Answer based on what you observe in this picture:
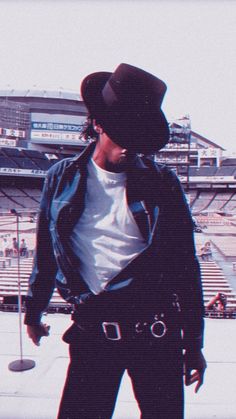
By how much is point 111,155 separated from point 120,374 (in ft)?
2.70

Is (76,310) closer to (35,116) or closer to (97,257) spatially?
(97,257)

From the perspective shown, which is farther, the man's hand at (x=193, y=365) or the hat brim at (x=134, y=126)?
the man's hand at (x=193, y=365)

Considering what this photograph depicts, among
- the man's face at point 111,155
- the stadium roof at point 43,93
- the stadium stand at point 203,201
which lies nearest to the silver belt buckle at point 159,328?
the man's face at point 111,155

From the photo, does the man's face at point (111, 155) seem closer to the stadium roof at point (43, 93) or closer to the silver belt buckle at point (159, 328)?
the silver belt buckle at point (159, 328)

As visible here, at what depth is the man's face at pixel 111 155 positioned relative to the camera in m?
1.39

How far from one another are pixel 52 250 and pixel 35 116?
52725mm

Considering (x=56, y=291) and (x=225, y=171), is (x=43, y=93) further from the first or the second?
(x=56, y=291)

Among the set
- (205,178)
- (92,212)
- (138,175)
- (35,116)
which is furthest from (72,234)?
(35,116)

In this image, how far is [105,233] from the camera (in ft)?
4.65

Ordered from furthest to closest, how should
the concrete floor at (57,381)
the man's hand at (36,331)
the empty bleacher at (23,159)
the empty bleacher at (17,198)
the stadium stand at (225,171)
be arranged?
1. the stadium stand at (225,171)
2. the empty bleacher at (23,159)
3. the empty bleacher at (17,198)
4. the concrete floor at (57,381)
5. the man's hand at (36,331)

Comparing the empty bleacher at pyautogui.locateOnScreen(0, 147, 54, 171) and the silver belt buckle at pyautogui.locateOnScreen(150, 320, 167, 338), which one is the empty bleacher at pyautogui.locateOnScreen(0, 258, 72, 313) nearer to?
the silver belt buckle at pyautogui.locateOnScreen(150, 320, 167, 338)

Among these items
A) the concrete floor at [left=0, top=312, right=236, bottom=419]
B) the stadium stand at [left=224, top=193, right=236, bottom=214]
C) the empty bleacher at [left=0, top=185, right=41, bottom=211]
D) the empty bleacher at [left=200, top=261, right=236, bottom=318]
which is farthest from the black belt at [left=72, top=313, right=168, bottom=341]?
the stadium stand at [left=224, top=193, right=236, bottom=214]

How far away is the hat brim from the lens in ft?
4.38

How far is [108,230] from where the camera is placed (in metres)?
1.42
